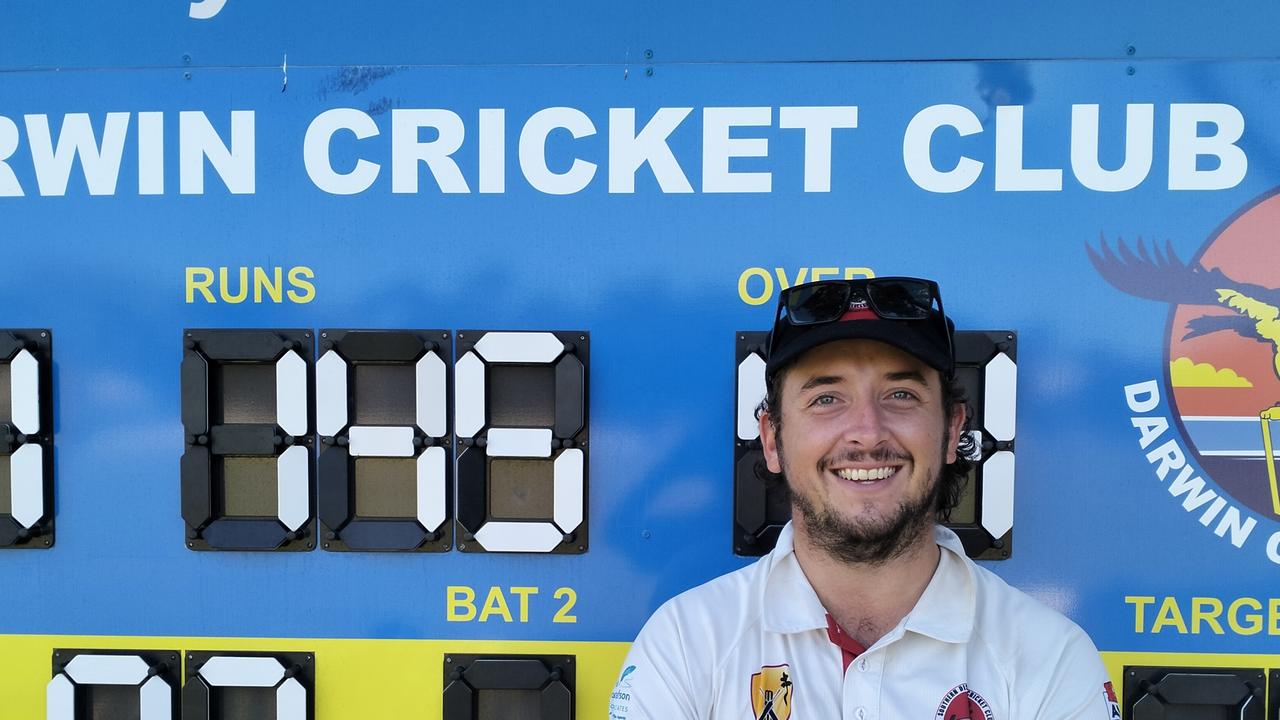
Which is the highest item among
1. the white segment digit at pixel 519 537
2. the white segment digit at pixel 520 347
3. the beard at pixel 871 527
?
the white segment digit at pixel 520 347

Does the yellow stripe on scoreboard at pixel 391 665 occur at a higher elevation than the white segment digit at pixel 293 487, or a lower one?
lower

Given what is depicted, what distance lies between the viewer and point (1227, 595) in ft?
5.69

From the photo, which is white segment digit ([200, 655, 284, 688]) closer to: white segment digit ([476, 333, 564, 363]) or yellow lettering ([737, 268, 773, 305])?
white segment digit ([476, 333, 564, 363])

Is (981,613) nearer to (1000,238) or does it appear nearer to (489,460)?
(1000,238)

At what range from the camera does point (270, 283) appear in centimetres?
181

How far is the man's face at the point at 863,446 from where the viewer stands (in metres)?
1.39

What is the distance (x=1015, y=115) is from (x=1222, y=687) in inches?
45.5

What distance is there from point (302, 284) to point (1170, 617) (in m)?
1.82

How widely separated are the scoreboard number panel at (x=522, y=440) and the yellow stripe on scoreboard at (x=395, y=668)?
21 cm

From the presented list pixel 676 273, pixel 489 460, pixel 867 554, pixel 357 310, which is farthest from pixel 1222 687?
pixel 357 310

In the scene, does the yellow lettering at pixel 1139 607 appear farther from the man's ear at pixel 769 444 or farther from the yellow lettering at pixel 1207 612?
the man's ear at pixel 769 444

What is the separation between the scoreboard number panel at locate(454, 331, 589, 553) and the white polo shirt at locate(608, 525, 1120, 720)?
39 centimetres

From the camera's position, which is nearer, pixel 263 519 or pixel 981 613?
pixel 981 613

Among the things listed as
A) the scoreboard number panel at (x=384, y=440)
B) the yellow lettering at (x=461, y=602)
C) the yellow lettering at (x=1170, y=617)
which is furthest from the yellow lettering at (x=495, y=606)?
the yellow lettering at (x=1170, y=617)
